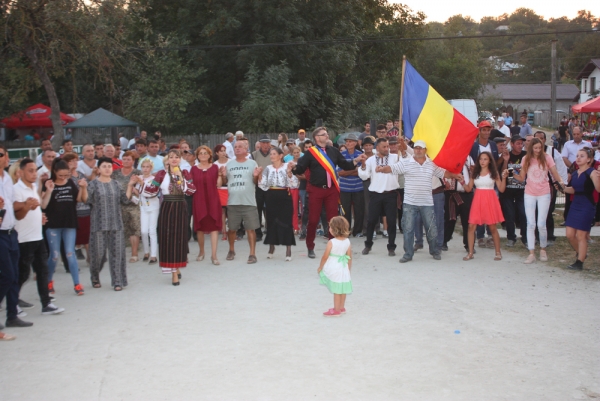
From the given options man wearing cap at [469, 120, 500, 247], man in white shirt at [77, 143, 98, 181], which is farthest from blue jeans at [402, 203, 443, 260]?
man in white shirt at [77, 143, 98, 181]

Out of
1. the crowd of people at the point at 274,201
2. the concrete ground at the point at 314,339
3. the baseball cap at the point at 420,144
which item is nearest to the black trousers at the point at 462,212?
the crowd of people at the point at 274,201

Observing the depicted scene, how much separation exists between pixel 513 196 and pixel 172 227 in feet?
19.6

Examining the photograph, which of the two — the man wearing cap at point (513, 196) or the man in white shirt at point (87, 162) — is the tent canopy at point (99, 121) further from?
the man wearing cap at point (513, 196)

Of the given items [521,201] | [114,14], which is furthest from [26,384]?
[114,14]

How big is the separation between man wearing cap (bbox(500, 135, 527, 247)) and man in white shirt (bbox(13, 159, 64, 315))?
7.55 meters

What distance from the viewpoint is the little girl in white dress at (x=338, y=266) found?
759 cm

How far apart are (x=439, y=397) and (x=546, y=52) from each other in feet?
340

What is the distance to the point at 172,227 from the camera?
9.49 m

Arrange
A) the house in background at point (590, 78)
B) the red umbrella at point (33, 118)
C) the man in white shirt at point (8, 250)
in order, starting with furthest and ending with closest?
1. the house in background at point (590, 78)
2. the red umbrella at point (33, 118)
3. the man in white shirt at point (8, 250)

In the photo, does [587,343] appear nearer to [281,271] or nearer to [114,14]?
[281,271]

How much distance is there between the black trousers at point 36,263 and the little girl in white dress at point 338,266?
3.21 metres

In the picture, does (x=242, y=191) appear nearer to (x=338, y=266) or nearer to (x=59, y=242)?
(x=59, y=242)

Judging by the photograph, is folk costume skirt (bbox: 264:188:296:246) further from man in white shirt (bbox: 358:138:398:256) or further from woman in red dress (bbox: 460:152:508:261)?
woman in red dress (bbox: 460:152:508:261)

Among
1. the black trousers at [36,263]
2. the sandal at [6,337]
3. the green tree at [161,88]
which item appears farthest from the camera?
the green tree at [161,88]
